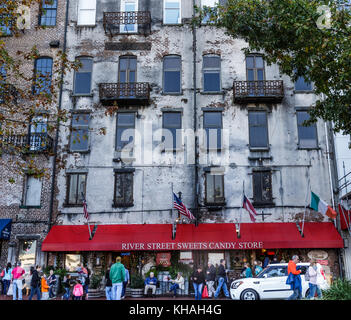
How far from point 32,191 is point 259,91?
52.3 feet

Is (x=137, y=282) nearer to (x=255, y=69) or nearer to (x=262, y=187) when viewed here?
(x=262, y=187)

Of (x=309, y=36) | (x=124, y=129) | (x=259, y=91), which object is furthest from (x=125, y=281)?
(x=259, y=91)

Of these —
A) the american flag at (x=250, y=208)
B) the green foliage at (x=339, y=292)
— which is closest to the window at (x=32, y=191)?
the american flag at (x=250, y=208)

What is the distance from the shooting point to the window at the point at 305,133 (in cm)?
2323

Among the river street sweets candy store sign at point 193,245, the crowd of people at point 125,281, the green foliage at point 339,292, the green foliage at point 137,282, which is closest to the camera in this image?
the green foliage at point 339,292

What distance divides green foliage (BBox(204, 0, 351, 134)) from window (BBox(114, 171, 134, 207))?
11476 mm

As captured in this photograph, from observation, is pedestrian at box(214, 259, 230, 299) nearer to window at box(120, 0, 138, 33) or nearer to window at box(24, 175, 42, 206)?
window at box(24, 175, 42, 206)

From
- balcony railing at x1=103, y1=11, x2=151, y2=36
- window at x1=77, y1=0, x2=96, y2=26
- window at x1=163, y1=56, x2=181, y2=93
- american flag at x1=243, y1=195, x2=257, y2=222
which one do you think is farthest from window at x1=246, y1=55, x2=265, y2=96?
window at x1=77, y1=0, x2=96, y2=26

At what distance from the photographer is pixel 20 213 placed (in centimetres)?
2292

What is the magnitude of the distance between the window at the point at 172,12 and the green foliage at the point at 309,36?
10.6m

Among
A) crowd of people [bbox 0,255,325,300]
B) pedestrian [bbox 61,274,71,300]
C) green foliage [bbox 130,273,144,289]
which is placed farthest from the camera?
green foliage [bbox 130,273,144,289]

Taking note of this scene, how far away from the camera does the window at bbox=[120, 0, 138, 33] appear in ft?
82.5

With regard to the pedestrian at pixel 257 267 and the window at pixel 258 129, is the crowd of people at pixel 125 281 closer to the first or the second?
the pedestrian at pixel 257 267
